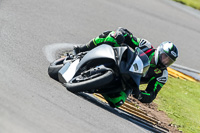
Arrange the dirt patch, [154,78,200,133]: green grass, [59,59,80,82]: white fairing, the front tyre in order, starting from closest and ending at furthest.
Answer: [59,59,80,82]: white fairing
the front tyre
the dirt patch
[154,78,200,133]: green grass

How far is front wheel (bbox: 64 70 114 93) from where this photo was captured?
5.55 metres

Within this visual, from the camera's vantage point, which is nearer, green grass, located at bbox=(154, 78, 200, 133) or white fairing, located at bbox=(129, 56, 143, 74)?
white fairing, located at bbox=(129, 56, 143, 74)

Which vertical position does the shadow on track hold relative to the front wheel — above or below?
below

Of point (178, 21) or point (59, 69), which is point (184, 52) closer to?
point (178, 21)

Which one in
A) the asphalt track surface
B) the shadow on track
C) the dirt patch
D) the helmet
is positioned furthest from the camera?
the dirt patch

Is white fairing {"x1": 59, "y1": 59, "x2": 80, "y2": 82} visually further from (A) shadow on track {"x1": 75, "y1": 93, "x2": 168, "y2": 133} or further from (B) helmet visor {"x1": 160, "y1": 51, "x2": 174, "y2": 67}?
(B) helmet visor {"x1": 160, "y1": 51, "x2": 174, "y2": 67}

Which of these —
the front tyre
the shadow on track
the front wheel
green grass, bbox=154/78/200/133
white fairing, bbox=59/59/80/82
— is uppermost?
the front wheel

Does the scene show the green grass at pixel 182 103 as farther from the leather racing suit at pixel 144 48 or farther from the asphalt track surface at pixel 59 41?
the asphalt track surface at pixel 59 41

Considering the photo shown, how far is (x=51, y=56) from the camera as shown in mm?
7977

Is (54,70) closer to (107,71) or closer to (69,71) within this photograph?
(69,71)

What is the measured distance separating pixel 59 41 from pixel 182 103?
3.09 m

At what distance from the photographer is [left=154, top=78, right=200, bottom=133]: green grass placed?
7.95m

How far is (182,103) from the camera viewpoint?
898cm

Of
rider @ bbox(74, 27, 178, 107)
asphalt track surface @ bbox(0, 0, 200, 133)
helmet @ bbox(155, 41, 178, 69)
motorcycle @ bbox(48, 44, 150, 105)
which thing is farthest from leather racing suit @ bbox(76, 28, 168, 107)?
asphalt track surface @ bbox(0, 0, 200, 133)
